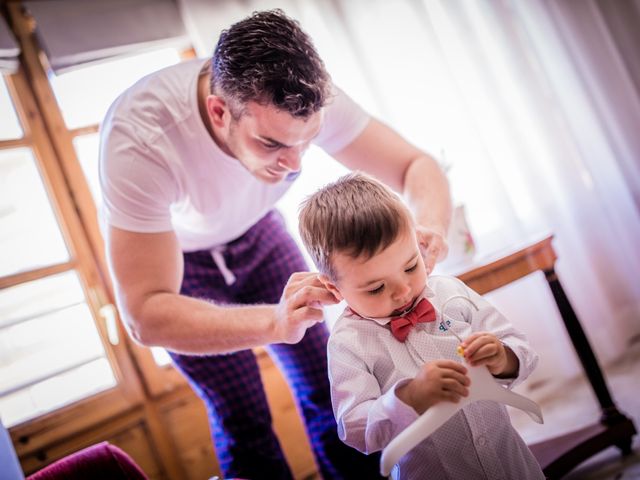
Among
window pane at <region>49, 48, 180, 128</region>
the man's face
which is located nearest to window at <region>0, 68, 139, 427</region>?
window pane at <region>49, 48, 180, 128</region>

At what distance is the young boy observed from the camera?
0.65 metres

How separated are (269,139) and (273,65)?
17 cm

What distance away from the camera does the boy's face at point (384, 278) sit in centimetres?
65

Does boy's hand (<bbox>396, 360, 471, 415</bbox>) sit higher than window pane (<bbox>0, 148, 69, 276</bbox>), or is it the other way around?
window pane (<bbox>0, 148, 69, 276</bbox>)

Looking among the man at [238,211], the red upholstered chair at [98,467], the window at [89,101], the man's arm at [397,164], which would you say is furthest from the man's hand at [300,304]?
the window at [89,101]

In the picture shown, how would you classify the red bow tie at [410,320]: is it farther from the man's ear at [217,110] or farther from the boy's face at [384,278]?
the man's ear at [217,110]

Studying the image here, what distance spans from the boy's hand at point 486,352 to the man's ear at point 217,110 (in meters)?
0.54

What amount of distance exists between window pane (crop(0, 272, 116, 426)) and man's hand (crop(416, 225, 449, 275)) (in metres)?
1.45

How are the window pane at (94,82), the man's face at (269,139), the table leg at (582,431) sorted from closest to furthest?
the man's face at (269,139)
the table leg at (582,431)
the window pane at (94,82)

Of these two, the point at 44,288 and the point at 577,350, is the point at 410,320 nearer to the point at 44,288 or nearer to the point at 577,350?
the point at 577,350

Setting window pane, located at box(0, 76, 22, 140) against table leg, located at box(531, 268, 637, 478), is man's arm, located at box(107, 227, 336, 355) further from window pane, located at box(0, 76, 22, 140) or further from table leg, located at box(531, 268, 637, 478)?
window pane, located at box(0, 76, 22, 140)

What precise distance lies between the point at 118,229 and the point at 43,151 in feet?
3.80

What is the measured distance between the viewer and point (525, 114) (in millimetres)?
2252

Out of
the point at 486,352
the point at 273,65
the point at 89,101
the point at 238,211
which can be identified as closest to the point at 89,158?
the point at 89,101
